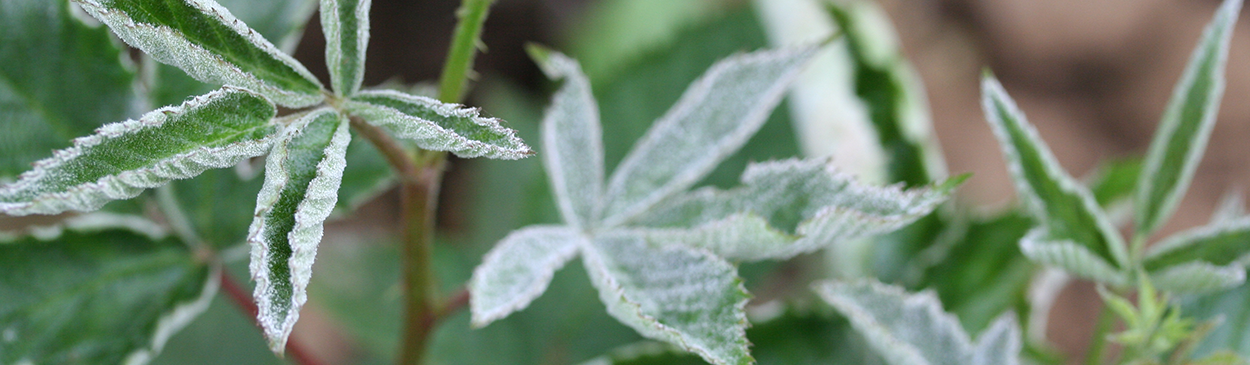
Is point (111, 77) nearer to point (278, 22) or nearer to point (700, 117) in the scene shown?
point (278, 22)

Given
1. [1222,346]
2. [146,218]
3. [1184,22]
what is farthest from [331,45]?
[1184,22]

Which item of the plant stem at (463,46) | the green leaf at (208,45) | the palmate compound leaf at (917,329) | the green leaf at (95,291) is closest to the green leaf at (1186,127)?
the palmate compound leaf at (917,329)

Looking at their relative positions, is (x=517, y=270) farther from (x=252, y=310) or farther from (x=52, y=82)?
(x=52, y=82)

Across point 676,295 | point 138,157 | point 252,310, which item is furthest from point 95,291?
point 676,295

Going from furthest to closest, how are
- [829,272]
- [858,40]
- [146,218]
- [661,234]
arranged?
1. [829,272]
2. [858,40]
3. [146,218]
4. [661,234]

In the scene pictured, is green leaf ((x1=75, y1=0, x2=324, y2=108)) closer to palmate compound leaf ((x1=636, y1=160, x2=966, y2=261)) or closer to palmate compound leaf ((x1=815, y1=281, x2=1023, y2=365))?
palmate compound leaf ((x1=636, y1=160, x2=966, y2=261))

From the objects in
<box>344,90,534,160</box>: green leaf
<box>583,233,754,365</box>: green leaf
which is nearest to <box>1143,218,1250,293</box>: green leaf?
<box>583,233,754,365</box>: green leaf
